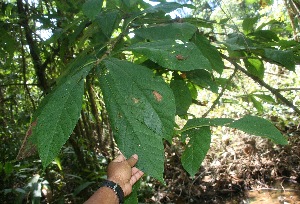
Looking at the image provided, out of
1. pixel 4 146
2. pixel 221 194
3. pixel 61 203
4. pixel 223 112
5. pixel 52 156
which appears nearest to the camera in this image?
pixel 52 156

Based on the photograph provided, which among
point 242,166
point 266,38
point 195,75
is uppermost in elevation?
point 266,38

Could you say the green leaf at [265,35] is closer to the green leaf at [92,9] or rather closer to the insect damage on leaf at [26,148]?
the green leaf at [92,9]

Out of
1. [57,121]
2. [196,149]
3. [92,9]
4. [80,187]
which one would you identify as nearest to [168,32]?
[92,9]

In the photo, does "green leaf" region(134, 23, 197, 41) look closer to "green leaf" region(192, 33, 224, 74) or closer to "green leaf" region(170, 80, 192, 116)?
"green leaf" region(192, 33, 224, 74)

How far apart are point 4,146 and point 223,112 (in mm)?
3697

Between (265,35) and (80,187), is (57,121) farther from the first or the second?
(80,187)

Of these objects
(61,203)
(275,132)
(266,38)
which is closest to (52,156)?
(275,132)

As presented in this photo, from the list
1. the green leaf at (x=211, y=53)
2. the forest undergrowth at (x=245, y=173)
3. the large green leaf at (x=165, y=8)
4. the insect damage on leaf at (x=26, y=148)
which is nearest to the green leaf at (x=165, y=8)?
the large green leaf at (x=165, y=8)

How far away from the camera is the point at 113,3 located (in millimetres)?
1101

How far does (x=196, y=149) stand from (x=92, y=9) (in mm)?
472

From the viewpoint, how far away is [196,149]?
73 cm

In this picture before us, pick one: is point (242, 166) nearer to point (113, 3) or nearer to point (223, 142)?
point (223, 142)

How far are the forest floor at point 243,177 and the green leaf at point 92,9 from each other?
3.54m

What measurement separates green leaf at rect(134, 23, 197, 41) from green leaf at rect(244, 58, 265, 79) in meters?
0.43
